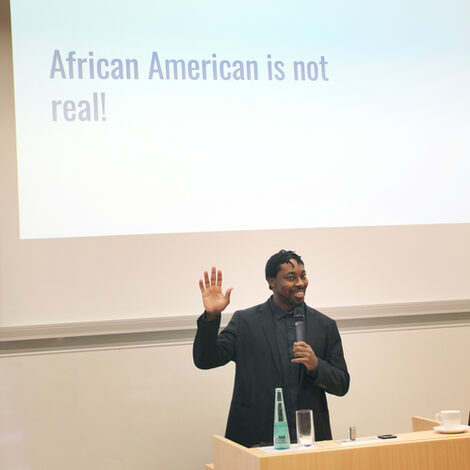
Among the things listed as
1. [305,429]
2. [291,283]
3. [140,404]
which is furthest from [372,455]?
[140,404]

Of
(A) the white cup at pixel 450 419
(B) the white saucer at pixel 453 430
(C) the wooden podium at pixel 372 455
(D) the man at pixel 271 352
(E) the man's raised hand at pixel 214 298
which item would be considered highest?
(E) the man's raised hand at pixel 214 298

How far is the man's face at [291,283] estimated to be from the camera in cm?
364

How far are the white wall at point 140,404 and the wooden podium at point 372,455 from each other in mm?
1274

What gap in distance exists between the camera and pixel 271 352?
144 inches

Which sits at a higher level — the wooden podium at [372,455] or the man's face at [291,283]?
the man's face at [291,283]

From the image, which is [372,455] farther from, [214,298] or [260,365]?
[214,298]

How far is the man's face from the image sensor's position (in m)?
3.64

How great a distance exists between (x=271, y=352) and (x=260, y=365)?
0.26ft

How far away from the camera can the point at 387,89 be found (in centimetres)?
473

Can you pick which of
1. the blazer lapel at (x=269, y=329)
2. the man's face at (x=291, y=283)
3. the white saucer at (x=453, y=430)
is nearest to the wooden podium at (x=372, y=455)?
the white saucer at (x=453, y=430)

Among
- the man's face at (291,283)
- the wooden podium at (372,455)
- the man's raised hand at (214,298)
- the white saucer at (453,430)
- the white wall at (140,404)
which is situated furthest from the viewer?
the white wall at (140,404)

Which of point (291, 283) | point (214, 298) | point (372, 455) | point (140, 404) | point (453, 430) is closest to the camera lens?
point (372, 455)

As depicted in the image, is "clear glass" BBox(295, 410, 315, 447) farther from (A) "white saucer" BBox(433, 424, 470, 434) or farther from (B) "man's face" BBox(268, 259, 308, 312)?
(B) "man's face" BBox(268, 259, 308, 312)

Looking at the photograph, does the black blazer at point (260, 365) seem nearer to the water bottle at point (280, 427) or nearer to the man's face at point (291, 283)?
the man's face at point (291, 283)
